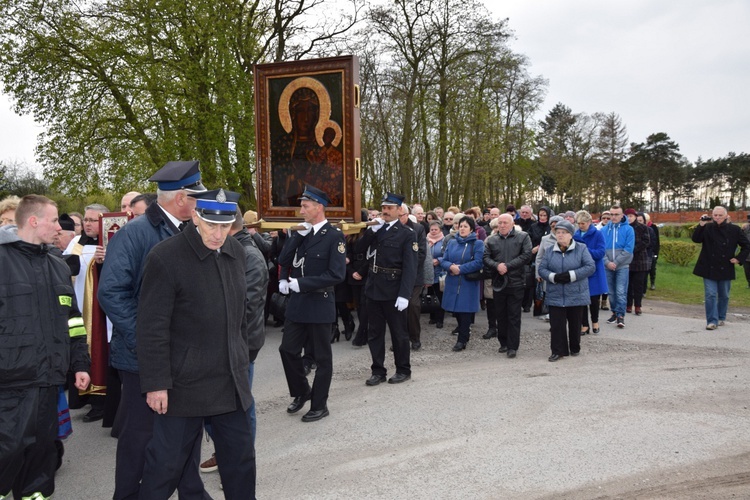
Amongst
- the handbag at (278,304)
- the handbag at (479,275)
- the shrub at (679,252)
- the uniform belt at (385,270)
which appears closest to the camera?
the uniform belt at (385,270)

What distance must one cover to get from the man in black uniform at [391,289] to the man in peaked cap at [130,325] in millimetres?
3082

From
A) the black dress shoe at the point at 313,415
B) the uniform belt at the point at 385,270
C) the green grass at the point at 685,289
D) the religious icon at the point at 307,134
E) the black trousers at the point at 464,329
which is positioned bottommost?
the green grass at the point at 685,289

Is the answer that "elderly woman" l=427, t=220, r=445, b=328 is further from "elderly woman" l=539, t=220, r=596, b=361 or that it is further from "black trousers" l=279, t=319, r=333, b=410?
"black trousers" l=279, t=319, r=333, b=410

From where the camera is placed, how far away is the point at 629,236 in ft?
32.3

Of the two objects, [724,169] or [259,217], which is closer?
[259,217]

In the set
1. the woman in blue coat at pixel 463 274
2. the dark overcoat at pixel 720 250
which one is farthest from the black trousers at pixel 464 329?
the dark overcoat at pixel 720 250

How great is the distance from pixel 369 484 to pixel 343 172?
6033 mm

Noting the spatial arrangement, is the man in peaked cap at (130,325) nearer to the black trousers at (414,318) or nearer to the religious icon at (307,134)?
the black trousers at (414,318)

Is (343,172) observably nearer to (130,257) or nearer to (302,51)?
(130,257)

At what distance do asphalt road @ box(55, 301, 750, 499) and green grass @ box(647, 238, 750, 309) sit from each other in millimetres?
5261

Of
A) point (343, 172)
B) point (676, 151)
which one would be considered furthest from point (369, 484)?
point (676, 151)

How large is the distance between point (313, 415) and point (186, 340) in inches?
101

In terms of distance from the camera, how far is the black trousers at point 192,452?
2994 mm

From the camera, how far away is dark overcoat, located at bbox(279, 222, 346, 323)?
5387mm
